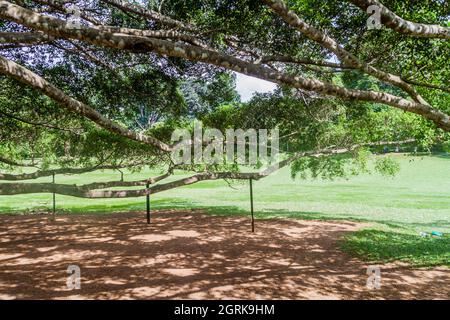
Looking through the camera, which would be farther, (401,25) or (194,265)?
(194,265)

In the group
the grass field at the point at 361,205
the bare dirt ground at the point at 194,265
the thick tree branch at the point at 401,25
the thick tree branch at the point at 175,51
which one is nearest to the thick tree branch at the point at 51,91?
the thick tree branch at the point at 175,51

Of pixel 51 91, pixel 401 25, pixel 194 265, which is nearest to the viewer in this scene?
pixel 401 25

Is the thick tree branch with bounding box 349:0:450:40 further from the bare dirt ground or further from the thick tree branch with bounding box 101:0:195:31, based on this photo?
the thick tree branch with bounding box 101:0:195:31

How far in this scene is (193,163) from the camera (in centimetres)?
1254

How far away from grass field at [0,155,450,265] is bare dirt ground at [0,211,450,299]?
3.71ft

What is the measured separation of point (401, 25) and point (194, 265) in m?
5.50

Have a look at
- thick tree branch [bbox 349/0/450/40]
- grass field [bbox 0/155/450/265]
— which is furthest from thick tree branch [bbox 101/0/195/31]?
grass field [bbox 0/155/450/265]

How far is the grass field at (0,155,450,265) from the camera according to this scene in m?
9.20

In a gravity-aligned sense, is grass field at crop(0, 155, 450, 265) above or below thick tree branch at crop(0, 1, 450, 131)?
below

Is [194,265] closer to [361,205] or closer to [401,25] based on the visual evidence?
[401,25]

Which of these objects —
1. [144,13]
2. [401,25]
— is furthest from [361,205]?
[401,25]

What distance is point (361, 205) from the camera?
18.3m

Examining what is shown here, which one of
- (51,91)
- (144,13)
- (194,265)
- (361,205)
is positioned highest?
(144,13)
